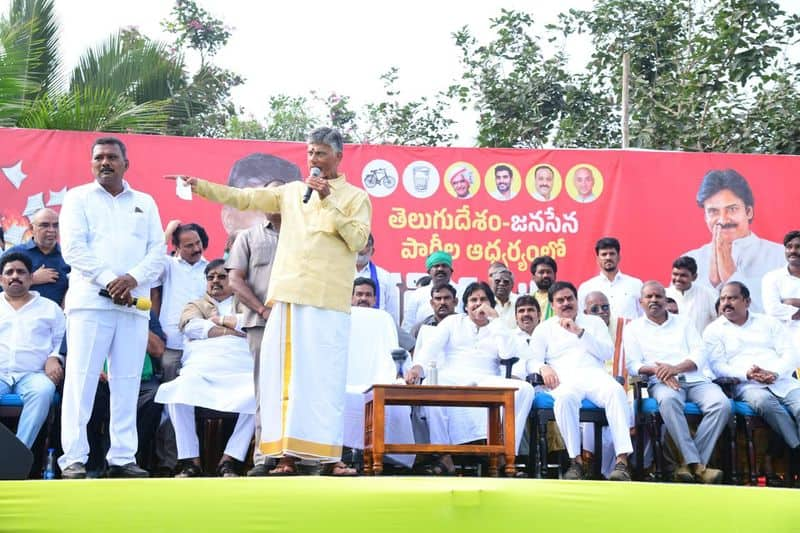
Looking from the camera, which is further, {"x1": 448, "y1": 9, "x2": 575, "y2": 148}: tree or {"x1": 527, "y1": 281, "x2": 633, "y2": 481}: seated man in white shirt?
{"x1": 448, "y1": 9, "x2": 575, "y2": 148}: tree

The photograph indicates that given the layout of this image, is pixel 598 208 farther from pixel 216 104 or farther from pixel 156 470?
pixel 216 104

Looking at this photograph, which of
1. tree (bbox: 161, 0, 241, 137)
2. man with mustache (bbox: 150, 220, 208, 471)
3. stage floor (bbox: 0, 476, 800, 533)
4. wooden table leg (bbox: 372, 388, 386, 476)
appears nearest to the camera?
stage floor (bbox: 0, 476, 800, 533)

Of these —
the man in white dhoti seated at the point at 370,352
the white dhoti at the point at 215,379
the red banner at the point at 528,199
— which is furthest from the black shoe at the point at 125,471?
the red banner at the point at 528,199

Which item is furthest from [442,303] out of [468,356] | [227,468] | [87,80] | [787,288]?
[87,80]

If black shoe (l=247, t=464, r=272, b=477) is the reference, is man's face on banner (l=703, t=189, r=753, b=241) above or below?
above

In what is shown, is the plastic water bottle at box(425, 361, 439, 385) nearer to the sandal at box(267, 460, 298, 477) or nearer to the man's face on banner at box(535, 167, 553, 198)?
the sandal at box(267, 460, 298, 477)

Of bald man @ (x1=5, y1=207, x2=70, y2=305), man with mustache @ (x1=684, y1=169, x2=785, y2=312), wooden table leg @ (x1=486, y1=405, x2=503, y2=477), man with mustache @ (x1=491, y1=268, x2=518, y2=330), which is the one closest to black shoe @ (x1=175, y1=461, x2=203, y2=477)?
bald man @ (x1=5, y1=207, x2=70, y2=305)

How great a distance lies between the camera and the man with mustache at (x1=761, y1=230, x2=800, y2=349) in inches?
306

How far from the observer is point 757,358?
23.7 ft

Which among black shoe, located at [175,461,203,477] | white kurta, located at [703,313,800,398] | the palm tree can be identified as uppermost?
the palm tree

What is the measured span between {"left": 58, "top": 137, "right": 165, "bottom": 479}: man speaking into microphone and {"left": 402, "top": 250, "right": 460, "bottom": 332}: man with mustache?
250cm

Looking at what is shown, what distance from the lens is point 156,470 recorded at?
6672 mm

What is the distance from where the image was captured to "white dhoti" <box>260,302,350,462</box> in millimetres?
5332

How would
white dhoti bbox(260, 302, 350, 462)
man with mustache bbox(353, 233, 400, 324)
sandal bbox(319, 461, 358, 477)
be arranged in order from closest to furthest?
white dhoti bbox(260, 302, 350, 462) < sandal bbox(319, 461, 358, 477) < man with mustache bbox(353, 233, 400, 324)
